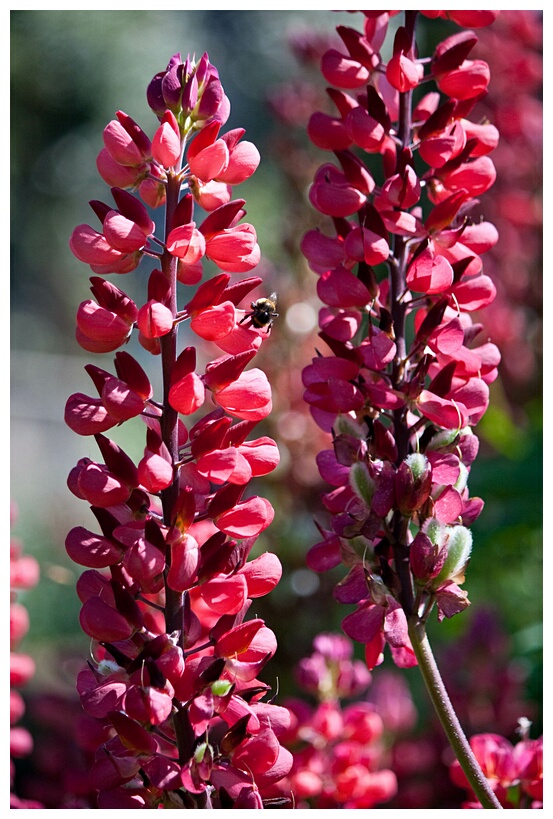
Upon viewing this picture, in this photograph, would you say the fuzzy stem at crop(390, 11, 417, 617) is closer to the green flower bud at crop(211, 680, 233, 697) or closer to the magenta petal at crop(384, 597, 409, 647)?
the magenta petal at crop(384, 597, 409, 647)

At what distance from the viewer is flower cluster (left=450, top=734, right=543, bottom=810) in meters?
0.66

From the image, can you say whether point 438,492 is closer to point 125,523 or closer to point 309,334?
point 125,523

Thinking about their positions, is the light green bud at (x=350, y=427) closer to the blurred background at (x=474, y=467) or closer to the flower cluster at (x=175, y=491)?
the flower cluster at (x=175, y=491)

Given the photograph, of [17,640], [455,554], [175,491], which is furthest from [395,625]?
[17,640]

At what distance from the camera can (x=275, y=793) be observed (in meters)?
0.75

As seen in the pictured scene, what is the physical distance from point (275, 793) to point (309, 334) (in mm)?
1004

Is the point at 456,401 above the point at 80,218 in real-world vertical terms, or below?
below

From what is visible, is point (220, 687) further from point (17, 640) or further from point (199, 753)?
point (17, 640)

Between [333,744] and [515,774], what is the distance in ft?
0.70

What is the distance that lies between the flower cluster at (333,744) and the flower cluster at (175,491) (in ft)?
0.72

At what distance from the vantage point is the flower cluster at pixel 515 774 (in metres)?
0.66

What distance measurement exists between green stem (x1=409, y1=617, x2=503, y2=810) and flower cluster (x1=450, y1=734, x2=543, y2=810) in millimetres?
79

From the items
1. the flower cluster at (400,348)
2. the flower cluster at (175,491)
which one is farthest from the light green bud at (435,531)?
the flower cluster at (175,491)

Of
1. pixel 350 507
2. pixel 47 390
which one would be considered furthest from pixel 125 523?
pixel 47 390
